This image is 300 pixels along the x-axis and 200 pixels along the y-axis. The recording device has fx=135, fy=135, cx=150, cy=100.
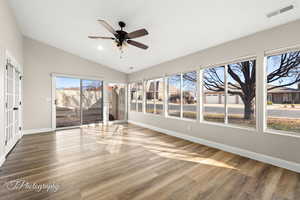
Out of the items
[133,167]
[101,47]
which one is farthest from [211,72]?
[101,47]

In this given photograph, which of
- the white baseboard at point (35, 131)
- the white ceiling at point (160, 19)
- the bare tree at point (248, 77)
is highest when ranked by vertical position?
the white ceiling at point (160, 19)

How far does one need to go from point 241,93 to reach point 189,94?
1441 mm

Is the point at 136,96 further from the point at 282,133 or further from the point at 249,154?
the point at 282,133

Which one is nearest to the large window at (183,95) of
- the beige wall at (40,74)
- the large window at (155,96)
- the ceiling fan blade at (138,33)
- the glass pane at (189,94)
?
the glass pane at (189,94)

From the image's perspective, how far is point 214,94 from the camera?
3697mm

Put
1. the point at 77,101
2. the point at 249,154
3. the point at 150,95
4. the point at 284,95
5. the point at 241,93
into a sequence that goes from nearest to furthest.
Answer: the point at 284,95, the point at 249,154, the point at 241,93, the point at 77,101, the point at 150,95

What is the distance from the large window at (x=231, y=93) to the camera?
10.1 feet

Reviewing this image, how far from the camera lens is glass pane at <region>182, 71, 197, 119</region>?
13.6ft

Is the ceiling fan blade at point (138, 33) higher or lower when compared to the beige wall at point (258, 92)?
higher

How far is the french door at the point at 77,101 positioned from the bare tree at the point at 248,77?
Result: 4.78 metres

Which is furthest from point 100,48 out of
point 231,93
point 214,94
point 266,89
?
point 266,89

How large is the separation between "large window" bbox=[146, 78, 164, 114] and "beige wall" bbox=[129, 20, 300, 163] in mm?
1199

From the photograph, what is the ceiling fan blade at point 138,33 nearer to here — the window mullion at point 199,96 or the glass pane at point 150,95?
the window mullion at point 199,96

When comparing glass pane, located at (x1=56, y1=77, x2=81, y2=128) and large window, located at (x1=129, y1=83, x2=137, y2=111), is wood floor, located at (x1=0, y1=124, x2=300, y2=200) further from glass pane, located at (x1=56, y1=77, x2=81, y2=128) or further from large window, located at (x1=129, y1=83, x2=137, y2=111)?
large window, located at (x1=129, y1=83, x2=137, y2=111)
